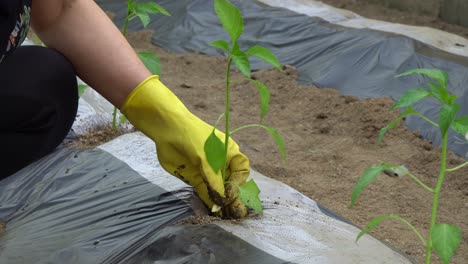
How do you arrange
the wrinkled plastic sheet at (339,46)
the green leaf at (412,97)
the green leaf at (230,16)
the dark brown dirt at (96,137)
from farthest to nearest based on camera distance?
the wrinkled plastic sheet at (339,46), the dark brown dirt at (96,137), the green leaf at (230,16), the green leaf at (412,97)

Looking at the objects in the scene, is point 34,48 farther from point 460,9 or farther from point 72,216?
point 460,9

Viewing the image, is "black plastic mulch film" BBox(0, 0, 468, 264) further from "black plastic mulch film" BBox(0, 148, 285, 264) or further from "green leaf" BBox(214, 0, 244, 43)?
"green leaf" BBox(214, 0, 244, 43)

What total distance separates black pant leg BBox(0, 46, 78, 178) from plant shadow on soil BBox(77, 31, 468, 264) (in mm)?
1115

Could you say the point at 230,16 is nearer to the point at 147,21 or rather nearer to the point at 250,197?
the point at 250,197

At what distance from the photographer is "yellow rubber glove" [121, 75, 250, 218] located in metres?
1.88

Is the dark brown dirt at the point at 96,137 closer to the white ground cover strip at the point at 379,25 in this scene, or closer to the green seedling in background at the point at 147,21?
the green seedling in background at the point at 147,21

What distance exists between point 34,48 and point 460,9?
394 centimetres

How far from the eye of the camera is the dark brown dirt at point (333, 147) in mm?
2672

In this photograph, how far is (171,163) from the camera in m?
1.96

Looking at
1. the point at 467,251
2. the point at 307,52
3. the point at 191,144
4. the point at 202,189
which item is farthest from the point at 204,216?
the point at 307,52

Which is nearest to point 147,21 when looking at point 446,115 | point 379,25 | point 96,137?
point 96,137

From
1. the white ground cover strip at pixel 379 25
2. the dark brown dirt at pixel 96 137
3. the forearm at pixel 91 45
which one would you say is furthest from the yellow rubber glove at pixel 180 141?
the white ground cover strip at pixel 379 25

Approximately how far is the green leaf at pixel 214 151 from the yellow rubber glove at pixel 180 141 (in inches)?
3.8

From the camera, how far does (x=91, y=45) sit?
73.2 inches
